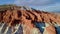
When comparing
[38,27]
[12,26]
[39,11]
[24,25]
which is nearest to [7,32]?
[12,26]

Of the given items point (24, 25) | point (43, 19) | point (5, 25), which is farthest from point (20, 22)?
point (43, 19)

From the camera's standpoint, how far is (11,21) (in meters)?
4.82

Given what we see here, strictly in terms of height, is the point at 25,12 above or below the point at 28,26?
above

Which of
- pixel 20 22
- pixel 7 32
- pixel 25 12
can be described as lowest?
pixel 7 32

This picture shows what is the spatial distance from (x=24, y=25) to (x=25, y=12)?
1.42 ft

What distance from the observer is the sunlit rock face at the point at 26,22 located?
15.4 feet

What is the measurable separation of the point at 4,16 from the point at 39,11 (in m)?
1.17

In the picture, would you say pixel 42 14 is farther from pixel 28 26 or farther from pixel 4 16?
pixel 4 16

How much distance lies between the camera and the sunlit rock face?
4.71 m

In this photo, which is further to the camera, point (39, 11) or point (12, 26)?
point (39, 11)

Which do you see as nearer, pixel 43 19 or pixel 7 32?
pixel 7 32

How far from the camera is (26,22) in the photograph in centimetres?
477

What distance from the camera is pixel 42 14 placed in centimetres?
508

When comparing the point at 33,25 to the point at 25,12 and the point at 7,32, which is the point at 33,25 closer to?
the point at 25,12
